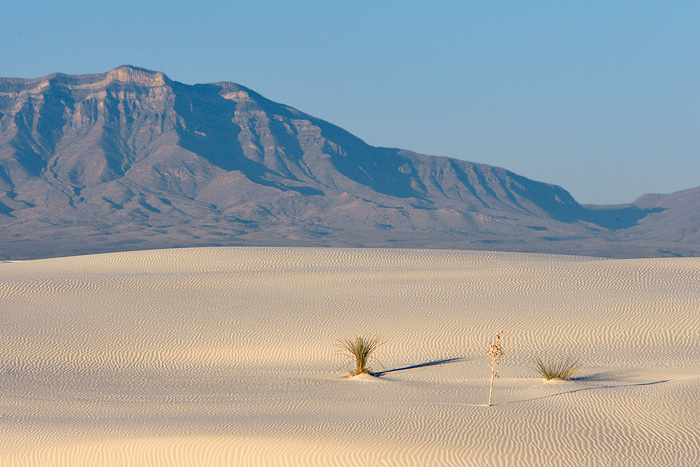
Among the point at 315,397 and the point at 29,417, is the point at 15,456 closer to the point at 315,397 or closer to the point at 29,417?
the point at 29,417

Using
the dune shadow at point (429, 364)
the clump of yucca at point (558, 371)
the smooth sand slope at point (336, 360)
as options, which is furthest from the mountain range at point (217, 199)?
the clump of yucca at point (558, 371)

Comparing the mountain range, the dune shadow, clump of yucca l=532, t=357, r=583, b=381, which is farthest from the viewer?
the mountain range

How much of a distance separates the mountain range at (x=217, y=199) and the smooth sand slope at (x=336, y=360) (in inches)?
3036

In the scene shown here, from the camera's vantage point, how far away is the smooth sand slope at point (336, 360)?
8961 millimetres

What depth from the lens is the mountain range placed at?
124250mm

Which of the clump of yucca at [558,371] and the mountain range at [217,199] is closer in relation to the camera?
the clump of yucca at [558,371]

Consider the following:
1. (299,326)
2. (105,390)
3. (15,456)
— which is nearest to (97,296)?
(299,326)

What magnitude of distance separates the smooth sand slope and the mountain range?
7711 centimetres

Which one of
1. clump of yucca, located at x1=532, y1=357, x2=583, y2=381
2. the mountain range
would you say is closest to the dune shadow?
clump of yucca, located at x1=532, y1=357, x2=583, y2=381

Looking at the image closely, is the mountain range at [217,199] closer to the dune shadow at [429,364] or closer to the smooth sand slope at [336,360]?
the smooth sand slope at [336,360]

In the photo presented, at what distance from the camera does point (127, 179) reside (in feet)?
528

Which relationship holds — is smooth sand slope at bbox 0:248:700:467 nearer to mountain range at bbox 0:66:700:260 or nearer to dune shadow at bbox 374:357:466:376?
dune shadow at bbox 374:357:466:376

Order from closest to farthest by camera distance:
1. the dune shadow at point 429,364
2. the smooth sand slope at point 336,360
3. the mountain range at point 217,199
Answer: the smooth sand slope at point 336,360
the dune shadow at point 429,364
the mountain range at point 217,199

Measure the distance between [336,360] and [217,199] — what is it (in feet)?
470
